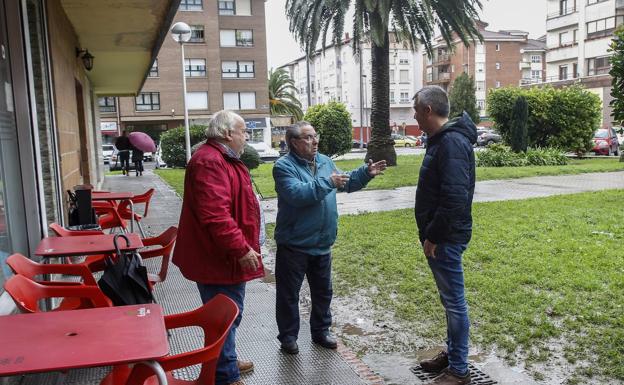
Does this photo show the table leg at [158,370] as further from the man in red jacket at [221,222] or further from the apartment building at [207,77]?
the apartment building at [207,77]

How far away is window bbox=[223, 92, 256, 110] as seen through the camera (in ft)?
162

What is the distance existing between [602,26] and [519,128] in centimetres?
3589

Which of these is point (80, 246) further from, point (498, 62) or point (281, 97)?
point (498, 62)

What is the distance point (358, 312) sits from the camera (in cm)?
529

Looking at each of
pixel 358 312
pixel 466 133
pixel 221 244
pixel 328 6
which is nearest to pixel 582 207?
pixel 358 312

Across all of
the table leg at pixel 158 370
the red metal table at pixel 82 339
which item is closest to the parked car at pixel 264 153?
the red metal table at pixel 82 339

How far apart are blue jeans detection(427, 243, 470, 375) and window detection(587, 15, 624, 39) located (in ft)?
172

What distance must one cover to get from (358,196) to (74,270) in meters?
10.1

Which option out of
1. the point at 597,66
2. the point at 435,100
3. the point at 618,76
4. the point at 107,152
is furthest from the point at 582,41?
the point at 435,100

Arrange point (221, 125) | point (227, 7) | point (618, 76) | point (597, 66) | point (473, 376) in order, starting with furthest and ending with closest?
point (597, 66), point (227, 7), point (618, 76), point (473, 376), point (221, 125)

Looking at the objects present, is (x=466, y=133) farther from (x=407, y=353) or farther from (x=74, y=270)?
(x=74, y=270)

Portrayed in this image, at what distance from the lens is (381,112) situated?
20875 mm

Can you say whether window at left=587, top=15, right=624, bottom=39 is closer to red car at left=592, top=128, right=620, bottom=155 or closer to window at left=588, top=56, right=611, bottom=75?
window at left=588, top=56, right=611, bottom=75

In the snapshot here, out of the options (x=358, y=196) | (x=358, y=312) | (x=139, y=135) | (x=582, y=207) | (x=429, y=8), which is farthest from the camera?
(x=429, y=8)
